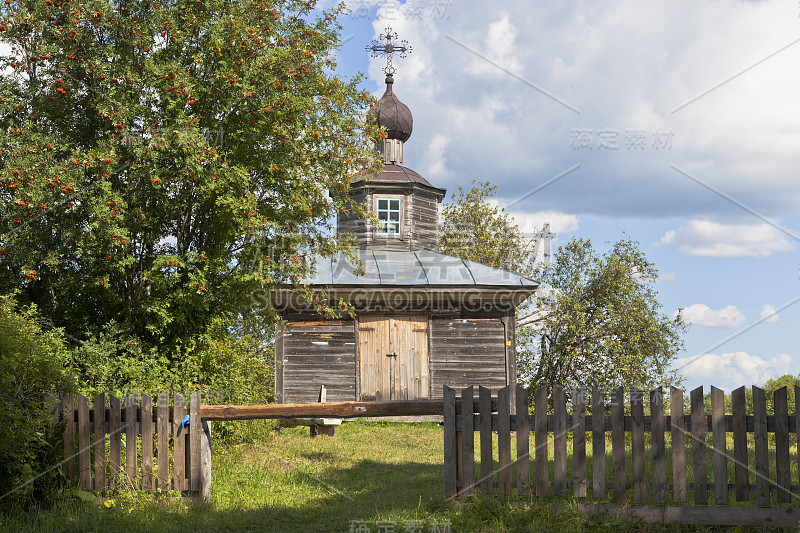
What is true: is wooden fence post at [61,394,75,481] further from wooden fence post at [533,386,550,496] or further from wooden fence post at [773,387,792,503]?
wooden fence post at [773,387,792,503]

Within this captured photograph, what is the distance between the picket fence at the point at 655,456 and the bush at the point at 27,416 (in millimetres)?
4760

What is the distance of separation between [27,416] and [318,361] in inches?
384

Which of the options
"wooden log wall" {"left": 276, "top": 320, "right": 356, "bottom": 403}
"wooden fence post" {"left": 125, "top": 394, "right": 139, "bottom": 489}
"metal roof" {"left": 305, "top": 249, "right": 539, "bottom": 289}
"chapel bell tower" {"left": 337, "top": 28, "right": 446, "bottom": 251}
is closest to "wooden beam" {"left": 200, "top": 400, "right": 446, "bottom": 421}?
"wooden fence post" {"left": 125, "top": 394, "right": 139, "bottom": 489}

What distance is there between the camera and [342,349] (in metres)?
17.1

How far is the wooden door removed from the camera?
1708cm

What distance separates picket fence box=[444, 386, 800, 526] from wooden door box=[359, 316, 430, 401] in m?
9.91

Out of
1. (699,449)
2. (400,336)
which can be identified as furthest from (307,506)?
(400,336)

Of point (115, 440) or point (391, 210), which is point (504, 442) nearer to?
point (115, 440)

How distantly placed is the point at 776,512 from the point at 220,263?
8.93 m

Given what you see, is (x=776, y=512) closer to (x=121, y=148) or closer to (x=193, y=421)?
(x=193, y=421)

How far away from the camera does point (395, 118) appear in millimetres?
22875

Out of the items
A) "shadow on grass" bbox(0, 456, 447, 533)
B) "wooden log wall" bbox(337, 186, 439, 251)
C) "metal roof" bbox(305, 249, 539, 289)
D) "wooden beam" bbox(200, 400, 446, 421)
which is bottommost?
"shadow on grass" bbox(0, 456, 447, 533)

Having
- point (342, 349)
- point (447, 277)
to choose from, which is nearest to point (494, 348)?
point (447, 277)

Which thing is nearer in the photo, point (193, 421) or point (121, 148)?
point (193, 421)
